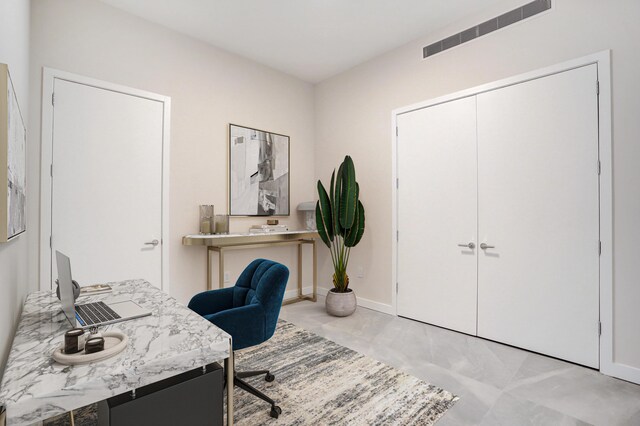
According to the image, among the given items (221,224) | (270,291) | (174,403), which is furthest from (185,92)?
(174,403)

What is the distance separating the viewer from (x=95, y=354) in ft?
3.25

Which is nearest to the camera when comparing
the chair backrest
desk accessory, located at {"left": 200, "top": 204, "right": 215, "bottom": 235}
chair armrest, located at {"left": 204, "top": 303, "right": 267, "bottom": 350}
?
chair armrest, located at {"left": 204, "top": 303, "right": 267, "bottom": 350}

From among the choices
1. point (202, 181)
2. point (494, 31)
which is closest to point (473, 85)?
point (494, 31)

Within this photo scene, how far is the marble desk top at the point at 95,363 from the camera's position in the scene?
2.72 ft

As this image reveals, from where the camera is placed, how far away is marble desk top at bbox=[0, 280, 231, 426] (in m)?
0.83

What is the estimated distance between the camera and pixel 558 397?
2.02 metres

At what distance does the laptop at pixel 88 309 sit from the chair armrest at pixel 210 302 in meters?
0.50

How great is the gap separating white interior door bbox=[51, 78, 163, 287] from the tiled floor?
1794 mm

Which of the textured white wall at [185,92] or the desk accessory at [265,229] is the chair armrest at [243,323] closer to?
the textured white wall at [185,92]

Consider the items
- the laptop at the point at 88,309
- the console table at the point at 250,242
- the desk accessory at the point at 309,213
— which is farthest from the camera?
the desk accessory at the point at 309,213

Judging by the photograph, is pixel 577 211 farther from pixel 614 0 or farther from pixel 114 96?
pixel 114 96

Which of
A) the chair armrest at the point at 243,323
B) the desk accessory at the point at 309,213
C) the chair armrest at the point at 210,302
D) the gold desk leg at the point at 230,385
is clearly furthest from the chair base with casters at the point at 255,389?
the desk accessory at the point at 309,213

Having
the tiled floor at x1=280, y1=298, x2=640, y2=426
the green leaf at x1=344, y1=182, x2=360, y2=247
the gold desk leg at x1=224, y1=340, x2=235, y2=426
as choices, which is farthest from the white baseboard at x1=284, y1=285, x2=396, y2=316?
the gold desk leg at x1=224, y1=340, x2=235, y2=426

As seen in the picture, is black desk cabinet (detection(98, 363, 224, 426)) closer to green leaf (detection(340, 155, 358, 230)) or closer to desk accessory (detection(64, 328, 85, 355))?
desk accessory (detection(64, 328, 85, 355))
